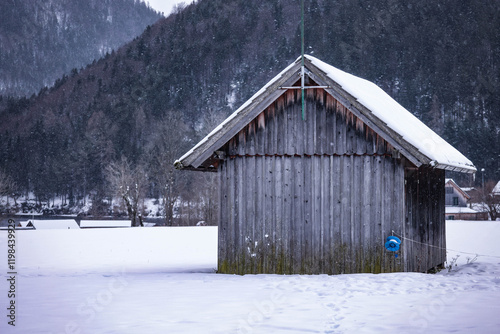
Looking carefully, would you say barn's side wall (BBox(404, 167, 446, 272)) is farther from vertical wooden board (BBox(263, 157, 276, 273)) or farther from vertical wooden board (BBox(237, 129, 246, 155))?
vertical wooden board (BBox(237, 129, 246, 155))

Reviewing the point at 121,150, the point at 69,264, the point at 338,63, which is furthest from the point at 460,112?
the point at 69,264

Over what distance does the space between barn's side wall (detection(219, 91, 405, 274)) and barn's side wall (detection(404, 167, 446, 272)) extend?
0.67 meters

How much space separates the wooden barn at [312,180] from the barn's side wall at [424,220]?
8 centimetres

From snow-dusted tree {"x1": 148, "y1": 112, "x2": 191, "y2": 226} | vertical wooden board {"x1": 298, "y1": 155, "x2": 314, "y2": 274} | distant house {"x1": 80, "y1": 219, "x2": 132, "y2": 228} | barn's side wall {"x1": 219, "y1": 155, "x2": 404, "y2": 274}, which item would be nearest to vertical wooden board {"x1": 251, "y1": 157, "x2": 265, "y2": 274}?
barn's side wall {"x1": 219, "y1": 155, "x2": 404, "y2": 274}

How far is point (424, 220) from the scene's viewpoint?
16.8 metres

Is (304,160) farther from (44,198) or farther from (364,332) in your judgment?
(44,198)

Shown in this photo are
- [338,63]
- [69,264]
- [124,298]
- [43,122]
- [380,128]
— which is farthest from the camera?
[338,63]

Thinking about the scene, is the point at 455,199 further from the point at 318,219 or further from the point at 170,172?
the point at 318,219

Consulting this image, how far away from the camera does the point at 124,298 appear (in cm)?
1223


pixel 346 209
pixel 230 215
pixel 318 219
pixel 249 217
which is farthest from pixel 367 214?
pixel 230 215

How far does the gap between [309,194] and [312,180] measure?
14.5 inches

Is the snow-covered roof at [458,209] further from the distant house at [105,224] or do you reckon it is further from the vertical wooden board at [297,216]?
the vertical wooden board at [297,216]

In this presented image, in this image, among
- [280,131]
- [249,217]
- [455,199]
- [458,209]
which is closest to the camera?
[280,131]

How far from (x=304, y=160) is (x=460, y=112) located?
174091 mm
